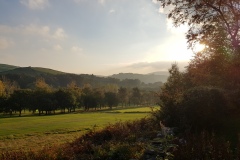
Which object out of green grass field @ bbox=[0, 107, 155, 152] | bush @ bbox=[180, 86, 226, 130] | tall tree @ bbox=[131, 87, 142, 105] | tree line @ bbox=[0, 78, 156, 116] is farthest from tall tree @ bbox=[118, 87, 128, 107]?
bush @ bbox=[180, 86, 226, 130]

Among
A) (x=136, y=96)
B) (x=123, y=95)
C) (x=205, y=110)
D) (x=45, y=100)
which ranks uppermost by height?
(x=123, y=95)

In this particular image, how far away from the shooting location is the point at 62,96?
363 feet

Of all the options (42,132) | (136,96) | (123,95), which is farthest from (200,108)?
(136,96)

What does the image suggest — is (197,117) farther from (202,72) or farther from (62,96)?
(62,96)

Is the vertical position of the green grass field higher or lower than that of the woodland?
lower

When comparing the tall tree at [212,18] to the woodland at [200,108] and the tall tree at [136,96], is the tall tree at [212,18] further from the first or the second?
the tall tree at [136,96]

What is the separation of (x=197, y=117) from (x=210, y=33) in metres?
6.77

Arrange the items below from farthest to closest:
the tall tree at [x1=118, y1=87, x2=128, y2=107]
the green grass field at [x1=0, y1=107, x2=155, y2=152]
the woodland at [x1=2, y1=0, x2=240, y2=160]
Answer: the tall tree at [x1=118, y1=87, x2=128, y2=107] < the green grass field at [x1=0, y1=107, x2=155, y2=152] < the woodland at [x1=2, y1=0, x2=240, y2=160]

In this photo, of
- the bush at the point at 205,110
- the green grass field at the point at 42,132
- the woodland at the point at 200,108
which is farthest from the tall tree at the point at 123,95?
the bush at the point at 205,110

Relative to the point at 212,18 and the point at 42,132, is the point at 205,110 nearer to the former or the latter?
the point at 212,18

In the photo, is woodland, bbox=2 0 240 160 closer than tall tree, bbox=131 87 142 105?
Yes

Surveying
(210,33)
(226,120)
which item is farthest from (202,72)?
(226,120)

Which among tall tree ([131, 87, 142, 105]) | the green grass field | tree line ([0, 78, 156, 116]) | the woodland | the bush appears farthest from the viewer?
tall tree ([131, 87, 142, 105])

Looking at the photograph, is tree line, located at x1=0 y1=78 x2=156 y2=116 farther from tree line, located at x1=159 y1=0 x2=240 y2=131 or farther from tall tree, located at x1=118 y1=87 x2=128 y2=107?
tree line, located at x1=159 y1=0 x2=240 y2=131
